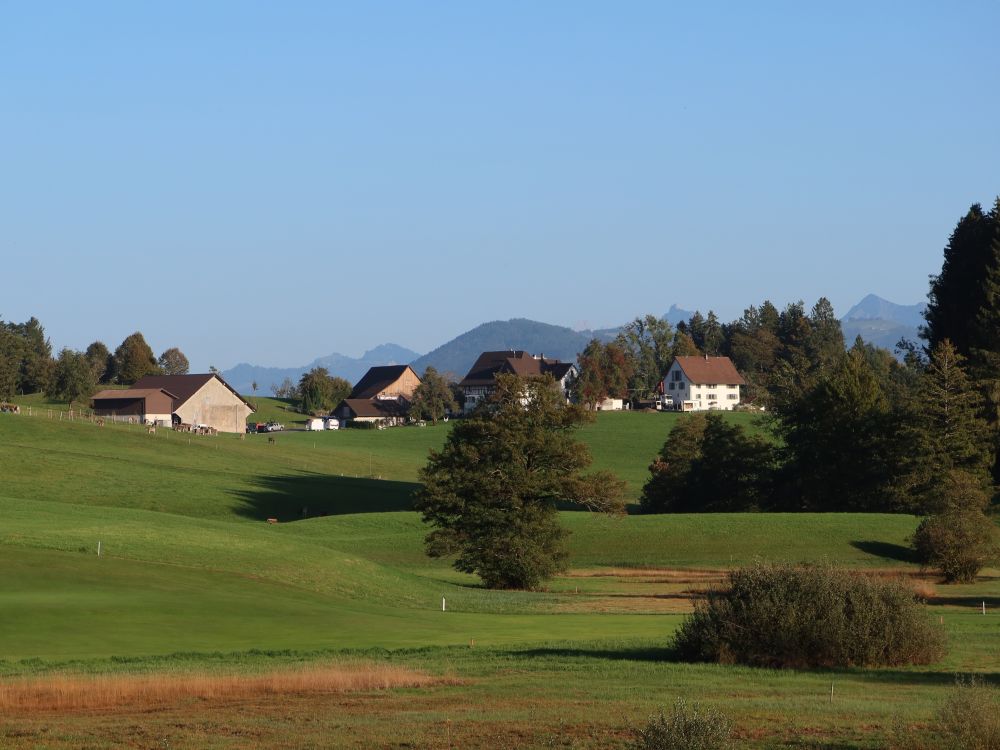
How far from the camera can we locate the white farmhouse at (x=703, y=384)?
194 metres

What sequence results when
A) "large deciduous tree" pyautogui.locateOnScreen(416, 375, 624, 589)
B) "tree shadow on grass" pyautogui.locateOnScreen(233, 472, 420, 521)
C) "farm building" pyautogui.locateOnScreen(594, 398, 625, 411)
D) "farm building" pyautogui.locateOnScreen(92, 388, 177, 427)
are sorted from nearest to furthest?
"large deciduous tree" pyautogui.locateOnScreen(416, 375, 624, 589) → "tree shadow on grass" pyautogui.locateOnScreen(233, 472, 420, 521) → "farm building" pyautogui.locateOnScreen(92, 388, 177, 427) → "farm building" pyautogui.locateOnScreen(594, 398, 625, 411)

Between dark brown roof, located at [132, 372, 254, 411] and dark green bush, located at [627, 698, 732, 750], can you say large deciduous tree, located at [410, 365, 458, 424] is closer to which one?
dark brown roof, located at [132, 372, 254, 411]

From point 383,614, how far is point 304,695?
54.9ft

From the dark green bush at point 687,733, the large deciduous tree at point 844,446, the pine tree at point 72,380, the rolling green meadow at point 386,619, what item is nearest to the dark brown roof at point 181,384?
the pine tree at point 72,380

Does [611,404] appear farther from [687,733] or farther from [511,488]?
[687,733]

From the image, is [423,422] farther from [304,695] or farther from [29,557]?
[304,695]

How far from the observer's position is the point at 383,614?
39969mm

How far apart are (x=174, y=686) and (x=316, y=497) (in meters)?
73.9

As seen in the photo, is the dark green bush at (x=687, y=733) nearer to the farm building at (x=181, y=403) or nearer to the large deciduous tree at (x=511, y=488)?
the large deciduous tree at (x=511, y=488)

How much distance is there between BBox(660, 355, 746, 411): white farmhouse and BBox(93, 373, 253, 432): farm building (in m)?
64.8

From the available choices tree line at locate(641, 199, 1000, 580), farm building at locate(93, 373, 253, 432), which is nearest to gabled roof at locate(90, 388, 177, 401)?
farm building at locate(93, 373, 253, 432)

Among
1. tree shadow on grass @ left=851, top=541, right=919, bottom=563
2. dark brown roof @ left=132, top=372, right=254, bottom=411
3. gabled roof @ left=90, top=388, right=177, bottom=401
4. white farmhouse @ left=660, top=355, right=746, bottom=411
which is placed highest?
white farmhouse @ left=660, top=355, right=746, bottom=411

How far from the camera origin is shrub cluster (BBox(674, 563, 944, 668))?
2706 centimetres

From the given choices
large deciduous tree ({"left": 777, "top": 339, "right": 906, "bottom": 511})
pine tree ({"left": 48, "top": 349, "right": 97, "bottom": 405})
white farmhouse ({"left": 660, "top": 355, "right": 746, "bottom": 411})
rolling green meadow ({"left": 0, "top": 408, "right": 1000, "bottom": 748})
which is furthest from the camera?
white farmhouse ({"left": 660, "top": 355, "right": 746, "bottom": 411})
